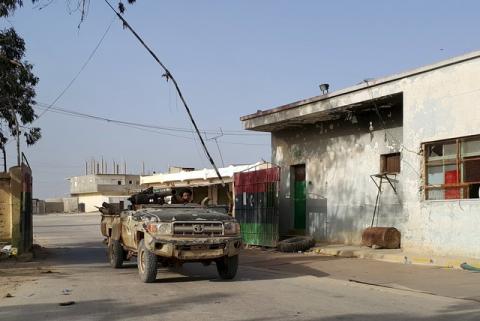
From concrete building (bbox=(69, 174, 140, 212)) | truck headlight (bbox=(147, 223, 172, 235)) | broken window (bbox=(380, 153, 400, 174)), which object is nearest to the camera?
truck headlight (bbox=(147, 223, 172, 235))

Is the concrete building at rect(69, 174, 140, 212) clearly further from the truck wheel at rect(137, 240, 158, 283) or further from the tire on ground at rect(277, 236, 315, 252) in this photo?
the truck wheel at rect(137, 240, 158, 283)

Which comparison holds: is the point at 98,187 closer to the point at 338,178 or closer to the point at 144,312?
the point at 338,178

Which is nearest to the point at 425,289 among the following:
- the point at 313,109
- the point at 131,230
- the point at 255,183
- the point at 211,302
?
the point at 211,302

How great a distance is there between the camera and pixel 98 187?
94312 mm

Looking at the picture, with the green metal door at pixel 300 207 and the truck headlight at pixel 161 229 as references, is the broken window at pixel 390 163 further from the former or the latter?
the truck headlight at pixel 161 229

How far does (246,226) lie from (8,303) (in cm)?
1445

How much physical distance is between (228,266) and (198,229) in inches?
46.4

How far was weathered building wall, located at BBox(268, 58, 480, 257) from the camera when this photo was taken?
14.8 m

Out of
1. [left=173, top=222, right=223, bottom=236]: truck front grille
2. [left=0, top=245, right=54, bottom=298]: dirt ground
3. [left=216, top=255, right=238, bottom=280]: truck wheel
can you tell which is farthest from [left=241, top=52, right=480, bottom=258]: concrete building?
[left=0, top=245, right=54, bottom=298]: dirt ground

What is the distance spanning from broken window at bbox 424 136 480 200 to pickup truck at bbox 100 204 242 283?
6.74 m

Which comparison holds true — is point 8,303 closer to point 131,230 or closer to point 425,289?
point 131,230

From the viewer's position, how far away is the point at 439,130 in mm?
15656

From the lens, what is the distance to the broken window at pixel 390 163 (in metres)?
18.6

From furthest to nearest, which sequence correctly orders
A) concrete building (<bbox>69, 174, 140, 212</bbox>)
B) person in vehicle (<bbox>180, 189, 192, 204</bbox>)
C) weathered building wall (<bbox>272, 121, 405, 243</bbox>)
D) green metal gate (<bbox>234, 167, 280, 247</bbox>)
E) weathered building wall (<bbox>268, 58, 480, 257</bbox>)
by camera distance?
concrete building (<bbox>69, 174, 140, 212</bbox>), green metal gate (<bbox>234, 167, 280, 247</bbox>), weathered building wall (<bbox>272, 121, 405, 243</bbox>), weathered building wall (<bbox>268, 58, 480, 257</bbox>), person in vehicle (<bbox>180, 189, 192, 204</bbox>)
